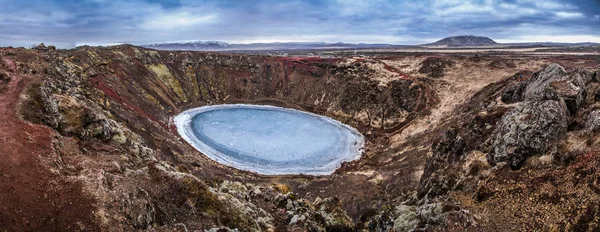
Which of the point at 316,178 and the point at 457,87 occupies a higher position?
the point at 457,87

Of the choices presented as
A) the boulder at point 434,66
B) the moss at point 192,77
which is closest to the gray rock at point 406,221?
the boulder at point 434,66

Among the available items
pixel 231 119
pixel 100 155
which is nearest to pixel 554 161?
pixel 100 155

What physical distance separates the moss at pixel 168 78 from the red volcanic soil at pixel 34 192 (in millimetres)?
78334

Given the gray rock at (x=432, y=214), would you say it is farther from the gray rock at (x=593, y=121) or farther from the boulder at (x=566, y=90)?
the boulder at (x=566, y=90)

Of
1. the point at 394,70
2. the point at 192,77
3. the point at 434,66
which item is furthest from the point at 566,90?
the point at 192,77

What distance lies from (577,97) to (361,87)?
216ft

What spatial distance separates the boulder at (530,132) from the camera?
24.5 m

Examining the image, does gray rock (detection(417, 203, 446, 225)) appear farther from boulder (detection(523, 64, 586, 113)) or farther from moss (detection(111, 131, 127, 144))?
moss (detection(111, 131, 127, 144))

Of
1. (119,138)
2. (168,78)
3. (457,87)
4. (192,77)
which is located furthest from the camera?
(192,77)

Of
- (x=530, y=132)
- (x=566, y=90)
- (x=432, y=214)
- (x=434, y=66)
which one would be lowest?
(x=432, y=214)

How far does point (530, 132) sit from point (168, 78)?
10108 cm

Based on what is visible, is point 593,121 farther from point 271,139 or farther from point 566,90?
point 271,139

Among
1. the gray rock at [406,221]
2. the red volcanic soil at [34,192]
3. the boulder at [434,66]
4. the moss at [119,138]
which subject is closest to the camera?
the red volcanic soil at [34,192]

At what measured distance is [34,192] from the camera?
1942 cm
